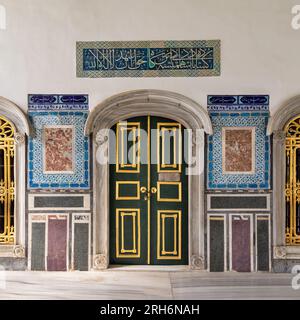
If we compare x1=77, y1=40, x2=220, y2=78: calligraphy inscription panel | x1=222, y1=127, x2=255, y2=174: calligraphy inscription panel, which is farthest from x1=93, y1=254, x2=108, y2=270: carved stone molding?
x1=77, y1=40, x2=220, y2=78: calligraphy inscription panel

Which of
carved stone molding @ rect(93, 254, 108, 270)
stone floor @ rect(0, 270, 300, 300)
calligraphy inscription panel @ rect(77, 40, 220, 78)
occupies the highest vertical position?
calligraphy inscription panel @ rect(77, 40, 220, 78)

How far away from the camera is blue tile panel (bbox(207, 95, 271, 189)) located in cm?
459

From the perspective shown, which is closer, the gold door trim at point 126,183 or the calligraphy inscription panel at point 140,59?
the calligraphy inscription panel at point 140,59

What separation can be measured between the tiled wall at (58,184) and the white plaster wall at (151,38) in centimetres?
22

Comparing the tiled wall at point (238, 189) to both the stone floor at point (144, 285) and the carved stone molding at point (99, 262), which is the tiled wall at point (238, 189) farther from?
the carved stone molding at point (99, 262)

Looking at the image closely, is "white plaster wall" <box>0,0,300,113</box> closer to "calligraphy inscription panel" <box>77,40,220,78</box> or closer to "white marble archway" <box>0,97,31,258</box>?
"calligraphy inscription panel" <box>77,40,220,78</box>

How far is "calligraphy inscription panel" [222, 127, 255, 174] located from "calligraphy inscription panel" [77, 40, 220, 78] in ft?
2.70

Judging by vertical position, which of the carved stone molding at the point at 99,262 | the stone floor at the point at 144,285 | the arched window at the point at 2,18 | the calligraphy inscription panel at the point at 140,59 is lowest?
the stone floor at the point at 144,285

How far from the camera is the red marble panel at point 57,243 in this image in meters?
4.63

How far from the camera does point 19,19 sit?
462cm

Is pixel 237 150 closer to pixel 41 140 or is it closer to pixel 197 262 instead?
pixel 197 262

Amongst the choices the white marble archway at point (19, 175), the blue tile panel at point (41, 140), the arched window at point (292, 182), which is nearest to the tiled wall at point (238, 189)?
the arched window at point (292, 182)

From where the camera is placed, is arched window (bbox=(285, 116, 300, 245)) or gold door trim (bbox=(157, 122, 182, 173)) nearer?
arched window (bbox=(285, 116, 300, 245))

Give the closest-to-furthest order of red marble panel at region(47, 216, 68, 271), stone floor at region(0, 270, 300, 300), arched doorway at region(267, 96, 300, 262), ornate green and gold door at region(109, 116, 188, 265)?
1. stone floor at region(0, 270, 300, 300)
2. arched doorway at region(267, 96, 300, 262)
3. red marble panel at region(47, 216, 68, 271)
4. ornate green and gold door at region(109, 116, 188, 265)
